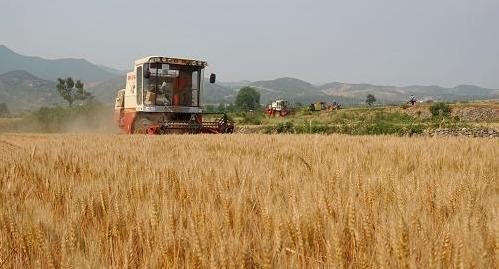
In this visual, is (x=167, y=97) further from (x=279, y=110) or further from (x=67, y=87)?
(x=67, y=87)

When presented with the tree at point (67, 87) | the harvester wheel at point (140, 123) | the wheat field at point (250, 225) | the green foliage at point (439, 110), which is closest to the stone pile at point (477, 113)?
the green foliage at point (439, 110)

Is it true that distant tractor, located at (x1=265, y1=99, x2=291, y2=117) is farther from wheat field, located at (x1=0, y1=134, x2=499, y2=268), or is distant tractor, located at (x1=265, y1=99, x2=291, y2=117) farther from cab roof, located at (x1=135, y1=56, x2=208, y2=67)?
wheat field, located at (x1=0, y1=134, x2=499, y2=268)

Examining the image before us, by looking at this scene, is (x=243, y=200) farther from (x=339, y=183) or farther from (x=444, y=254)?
(x=444, y=254)

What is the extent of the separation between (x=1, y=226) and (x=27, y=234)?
0.25 metres

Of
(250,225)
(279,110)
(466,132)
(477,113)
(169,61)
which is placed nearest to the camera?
(250,225)

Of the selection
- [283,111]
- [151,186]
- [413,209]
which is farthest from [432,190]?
[283,111]

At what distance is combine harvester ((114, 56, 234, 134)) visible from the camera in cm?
1717

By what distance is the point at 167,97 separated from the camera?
1808cm

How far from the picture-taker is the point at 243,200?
1946 millimetres

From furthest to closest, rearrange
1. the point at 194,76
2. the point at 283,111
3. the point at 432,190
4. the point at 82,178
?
the point at 283,111 < the point at 194,76 < the point at 82,178 < the point at 432,190

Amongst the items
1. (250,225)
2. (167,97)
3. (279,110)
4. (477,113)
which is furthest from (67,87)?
(250,225)

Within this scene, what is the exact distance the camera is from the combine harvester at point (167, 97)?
17.2 meters

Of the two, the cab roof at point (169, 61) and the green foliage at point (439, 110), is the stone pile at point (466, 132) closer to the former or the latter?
the cab roof at point (169, 61)

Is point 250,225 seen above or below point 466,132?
above
